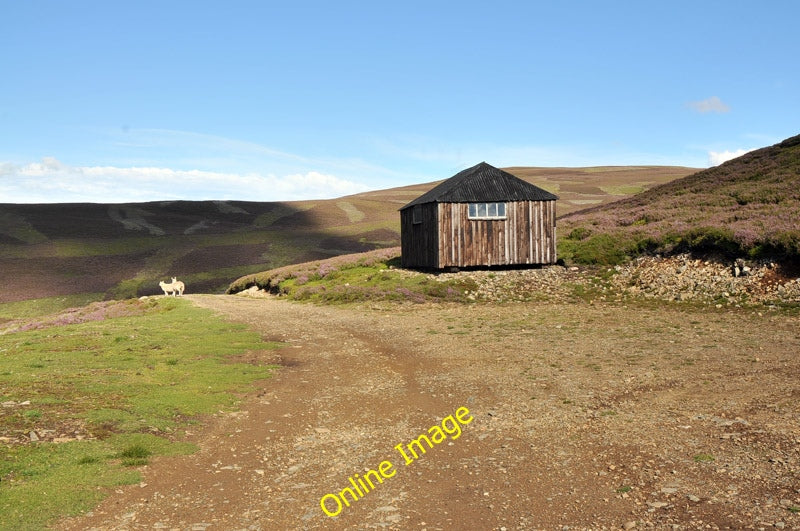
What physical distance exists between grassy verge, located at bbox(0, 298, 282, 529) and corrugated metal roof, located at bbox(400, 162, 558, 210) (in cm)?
1952

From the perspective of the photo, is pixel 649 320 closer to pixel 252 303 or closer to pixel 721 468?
pixel 721 468

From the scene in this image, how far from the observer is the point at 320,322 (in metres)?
28.1

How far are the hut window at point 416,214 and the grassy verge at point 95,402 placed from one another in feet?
67.7

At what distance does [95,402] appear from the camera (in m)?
13.0

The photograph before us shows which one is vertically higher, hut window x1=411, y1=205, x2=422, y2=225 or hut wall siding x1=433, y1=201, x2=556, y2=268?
hut window x1=411, y1=205, x2=422, y2=225

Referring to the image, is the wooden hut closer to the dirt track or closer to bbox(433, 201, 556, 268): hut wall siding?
bbox(433, 201, 556, 268): hut wall siding

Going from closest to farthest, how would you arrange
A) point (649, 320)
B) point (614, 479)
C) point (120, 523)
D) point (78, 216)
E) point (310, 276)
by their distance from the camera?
point (120, 523) → point (614, 479) → point (649, 320) → point (310, 276) → point (78, 216)

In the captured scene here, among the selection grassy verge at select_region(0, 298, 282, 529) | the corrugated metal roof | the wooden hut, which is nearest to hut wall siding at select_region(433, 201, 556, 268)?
the wooden hut

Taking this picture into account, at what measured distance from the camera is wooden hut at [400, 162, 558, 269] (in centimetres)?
3859

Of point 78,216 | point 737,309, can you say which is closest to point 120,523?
point 737,309

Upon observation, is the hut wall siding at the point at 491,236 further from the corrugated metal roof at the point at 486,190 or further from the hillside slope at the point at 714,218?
the hillside slope at the point at 714,218

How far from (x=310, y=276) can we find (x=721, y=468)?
38.6 metres

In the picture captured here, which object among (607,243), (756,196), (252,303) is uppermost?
(756,196)

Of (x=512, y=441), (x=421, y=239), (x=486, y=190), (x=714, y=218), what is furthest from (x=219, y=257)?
(x=512, y=441)
